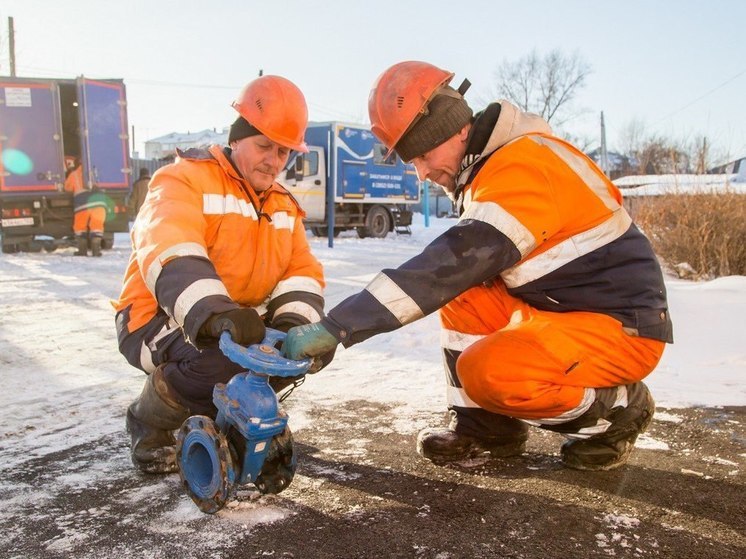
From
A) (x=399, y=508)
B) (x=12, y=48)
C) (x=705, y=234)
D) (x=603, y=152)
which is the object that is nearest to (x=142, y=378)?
(x=399, y=508)

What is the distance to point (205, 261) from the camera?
2387mm

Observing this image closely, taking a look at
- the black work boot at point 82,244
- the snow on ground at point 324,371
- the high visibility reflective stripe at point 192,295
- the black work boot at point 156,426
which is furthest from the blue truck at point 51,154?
the high visibility reflective stripe at point 192,295

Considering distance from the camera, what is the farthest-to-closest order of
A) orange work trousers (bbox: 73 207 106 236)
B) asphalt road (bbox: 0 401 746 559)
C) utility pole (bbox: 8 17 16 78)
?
utility pole (bbox: 8 17 16 78) → orange work trousers (bbox: 73 207 106 236) → asphalt road (bbox: 0 401 746 559)

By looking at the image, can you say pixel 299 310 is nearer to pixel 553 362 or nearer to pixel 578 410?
pixel 553 362

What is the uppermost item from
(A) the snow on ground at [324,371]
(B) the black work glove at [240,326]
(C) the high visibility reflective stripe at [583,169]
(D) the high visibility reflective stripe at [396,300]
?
(C) the high visibility reflective stripe at [583,169]

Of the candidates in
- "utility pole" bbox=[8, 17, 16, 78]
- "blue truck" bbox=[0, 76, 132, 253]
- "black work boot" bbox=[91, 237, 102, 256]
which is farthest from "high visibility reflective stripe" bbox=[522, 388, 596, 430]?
"utility pole" bbox=[8, 17, 16, 78]

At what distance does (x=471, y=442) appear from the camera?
2.72m

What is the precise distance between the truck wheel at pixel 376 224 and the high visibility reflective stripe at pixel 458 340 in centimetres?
1549

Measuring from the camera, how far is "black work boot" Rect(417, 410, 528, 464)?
2.68 meters

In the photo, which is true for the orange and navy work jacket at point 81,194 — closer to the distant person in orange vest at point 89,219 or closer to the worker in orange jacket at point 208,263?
the distant person in orange vest at point 89,219

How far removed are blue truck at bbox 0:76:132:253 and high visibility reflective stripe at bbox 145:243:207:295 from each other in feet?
35.5

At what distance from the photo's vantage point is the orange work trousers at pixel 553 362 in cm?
241

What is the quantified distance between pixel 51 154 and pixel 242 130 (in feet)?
35.1

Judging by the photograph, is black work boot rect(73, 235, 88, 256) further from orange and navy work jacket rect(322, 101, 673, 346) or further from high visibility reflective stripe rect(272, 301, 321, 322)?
orange and navy work jacket rect(322, 101, 673, 346)
